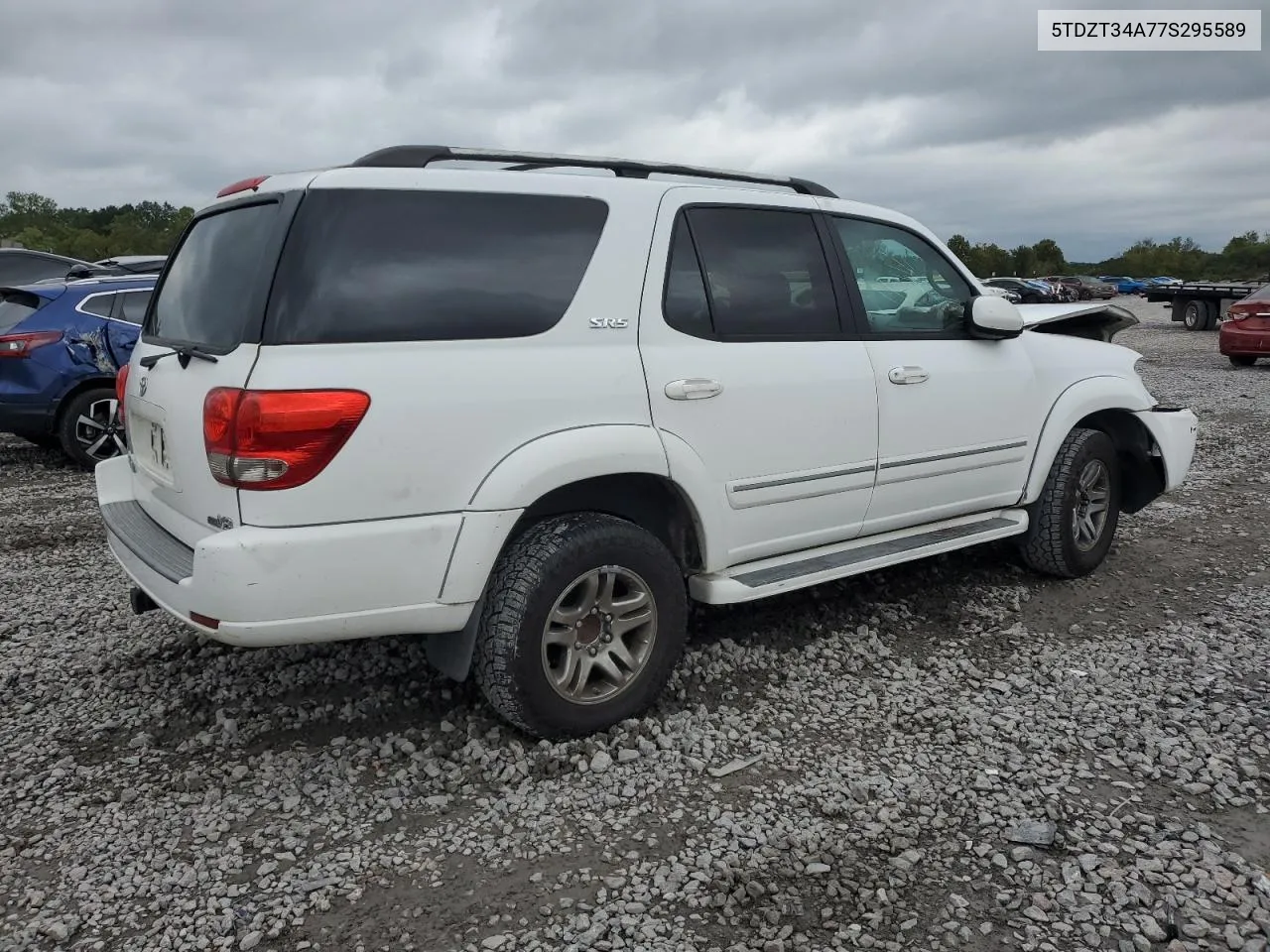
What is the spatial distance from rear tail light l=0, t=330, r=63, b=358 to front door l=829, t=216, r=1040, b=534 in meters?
6.96

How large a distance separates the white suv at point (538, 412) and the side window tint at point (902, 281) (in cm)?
2

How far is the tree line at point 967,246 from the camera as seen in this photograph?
5591cm

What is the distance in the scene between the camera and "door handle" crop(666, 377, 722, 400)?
3.41 metres

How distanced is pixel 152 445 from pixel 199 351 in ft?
1.85

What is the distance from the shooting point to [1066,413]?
4793 mm

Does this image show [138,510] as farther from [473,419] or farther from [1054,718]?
[1054,718]

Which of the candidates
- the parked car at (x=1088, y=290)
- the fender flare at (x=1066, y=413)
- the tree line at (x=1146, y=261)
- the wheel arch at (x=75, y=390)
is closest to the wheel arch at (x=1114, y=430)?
the fender flare at (x=1066, y=413)

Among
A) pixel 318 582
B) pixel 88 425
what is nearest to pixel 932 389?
pixel 318 582

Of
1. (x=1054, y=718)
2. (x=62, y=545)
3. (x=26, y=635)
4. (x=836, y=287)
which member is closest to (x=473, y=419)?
(x=836, y=287)

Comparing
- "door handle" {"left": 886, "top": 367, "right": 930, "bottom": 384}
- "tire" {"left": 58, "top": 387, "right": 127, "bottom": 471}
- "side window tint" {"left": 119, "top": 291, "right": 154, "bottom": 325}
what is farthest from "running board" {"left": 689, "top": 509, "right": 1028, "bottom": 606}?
"side window tint" {"left": 119, "top": 291, "right": 154, "bottom": 325}

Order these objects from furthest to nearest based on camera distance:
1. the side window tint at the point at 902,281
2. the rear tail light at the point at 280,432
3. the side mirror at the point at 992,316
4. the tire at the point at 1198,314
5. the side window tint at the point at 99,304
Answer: the tire at the point at 1198,314
the side window tint at the point at 99,304
the side mirror at the point at 992,316
the side window tint at the point at 902,281
the rear tail light at the point at 280,432

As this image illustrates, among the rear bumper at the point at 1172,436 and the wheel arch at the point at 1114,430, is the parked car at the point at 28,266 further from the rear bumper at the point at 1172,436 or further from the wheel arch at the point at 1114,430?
the rear bumper at the point at 1172,436

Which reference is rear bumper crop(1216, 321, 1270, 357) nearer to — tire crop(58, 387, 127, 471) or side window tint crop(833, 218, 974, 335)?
side window tint crop(833, 218, 974, 335)

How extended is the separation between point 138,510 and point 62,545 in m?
3.05
